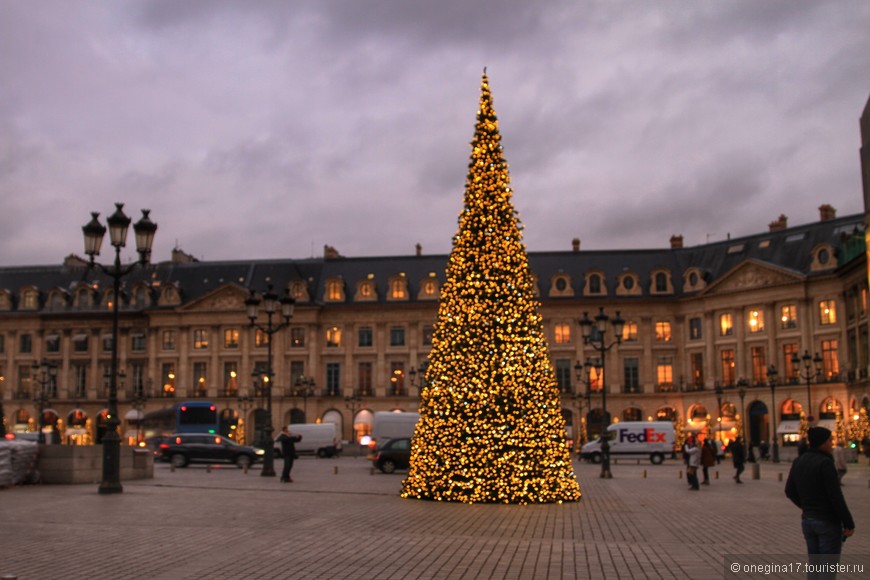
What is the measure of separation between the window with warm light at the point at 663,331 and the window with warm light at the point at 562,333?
7.11 m

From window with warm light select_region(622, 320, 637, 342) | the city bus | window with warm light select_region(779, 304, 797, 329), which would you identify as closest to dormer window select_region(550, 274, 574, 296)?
window with warm light select_region(622, 320, 637, 342)

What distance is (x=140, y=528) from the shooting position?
16.2 metres

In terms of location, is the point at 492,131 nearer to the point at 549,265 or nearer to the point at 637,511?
the point at 637,511

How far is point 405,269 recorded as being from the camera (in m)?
88.4

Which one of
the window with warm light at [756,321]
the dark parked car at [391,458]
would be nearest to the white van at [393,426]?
the dark parked car at [391,458]

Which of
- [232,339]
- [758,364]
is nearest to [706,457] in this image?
[758,364]

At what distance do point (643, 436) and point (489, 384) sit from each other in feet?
121

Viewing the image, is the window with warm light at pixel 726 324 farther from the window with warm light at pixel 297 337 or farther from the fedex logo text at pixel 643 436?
the window with warm light at pixel 297 337

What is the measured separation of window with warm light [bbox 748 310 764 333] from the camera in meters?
77.1

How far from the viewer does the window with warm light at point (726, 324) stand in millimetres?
79188

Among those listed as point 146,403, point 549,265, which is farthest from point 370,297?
point 146,403

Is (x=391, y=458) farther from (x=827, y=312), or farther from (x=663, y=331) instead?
(x=663, y=331)

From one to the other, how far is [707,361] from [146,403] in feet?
150

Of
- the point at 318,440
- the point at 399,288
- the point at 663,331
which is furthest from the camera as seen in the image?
the point at 399,288
